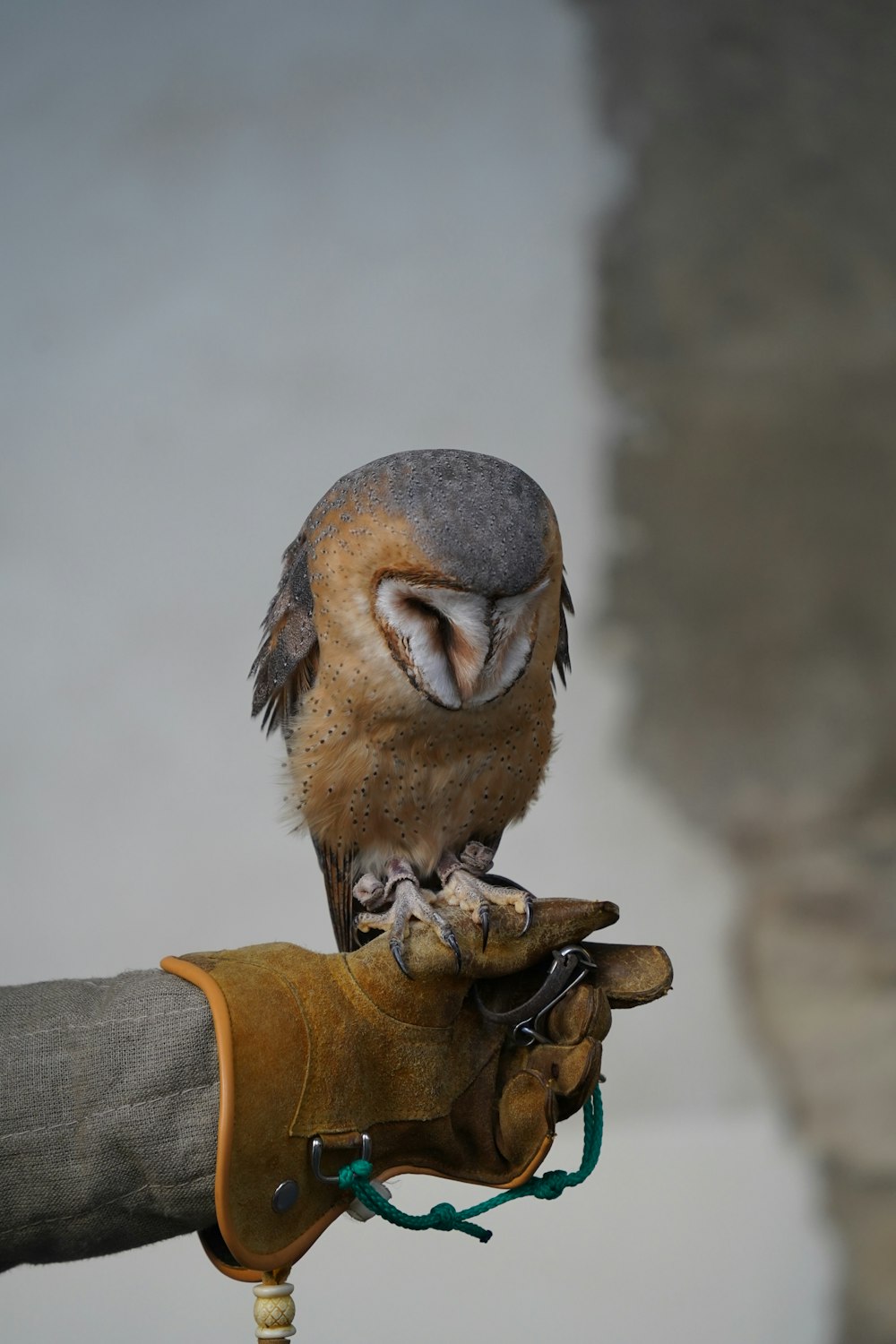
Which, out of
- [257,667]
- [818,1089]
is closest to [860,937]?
[818,1089]

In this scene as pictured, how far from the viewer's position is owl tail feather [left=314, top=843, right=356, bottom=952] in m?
1.61

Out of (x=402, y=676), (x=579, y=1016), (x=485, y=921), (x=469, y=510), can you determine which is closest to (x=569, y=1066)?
(x=579, y=1016)

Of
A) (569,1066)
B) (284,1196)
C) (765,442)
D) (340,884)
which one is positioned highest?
(765,442)

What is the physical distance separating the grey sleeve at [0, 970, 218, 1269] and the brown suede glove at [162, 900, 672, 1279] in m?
0.03

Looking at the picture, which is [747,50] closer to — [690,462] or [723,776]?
[690,462]

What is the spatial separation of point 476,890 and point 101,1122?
1.66 ft

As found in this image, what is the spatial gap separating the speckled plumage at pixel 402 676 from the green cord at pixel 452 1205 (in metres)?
0.37

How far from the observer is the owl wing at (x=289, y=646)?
1593mm

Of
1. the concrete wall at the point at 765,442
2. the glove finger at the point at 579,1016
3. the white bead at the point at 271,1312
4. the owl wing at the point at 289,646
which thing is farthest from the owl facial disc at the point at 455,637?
the concrete wall at the point at 765,442

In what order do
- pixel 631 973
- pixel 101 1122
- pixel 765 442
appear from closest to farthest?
pixel 101 1122
pixel 631 973
pixel 765 442

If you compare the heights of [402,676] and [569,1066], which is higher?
[402,676]

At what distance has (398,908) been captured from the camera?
1458 mm

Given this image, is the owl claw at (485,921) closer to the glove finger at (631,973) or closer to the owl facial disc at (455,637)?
the glove finger at (631,973)

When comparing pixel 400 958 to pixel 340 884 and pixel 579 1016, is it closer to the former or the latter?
pixel 579 1016
